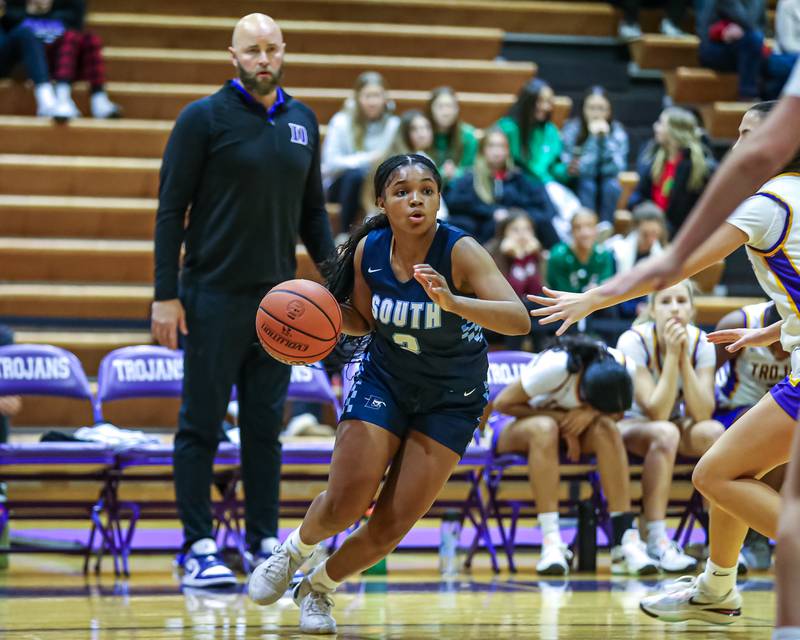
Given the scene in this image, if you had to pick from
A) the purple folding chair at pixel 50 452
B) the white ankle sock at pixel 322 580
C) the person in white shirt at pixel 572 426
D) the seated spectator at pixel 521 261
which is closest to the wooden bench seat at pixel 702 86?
the seated spectator at pixel 521 261

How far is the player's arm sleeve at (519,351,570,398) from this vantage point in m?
6.70

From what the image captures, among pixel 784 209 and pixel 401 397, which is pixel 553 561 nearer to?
pixel 401 397

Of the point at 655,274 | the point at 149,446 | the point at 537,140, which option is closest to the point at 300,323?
the point at 655,274

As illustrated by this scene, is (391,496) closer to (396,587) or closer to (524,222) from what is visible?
(396,587)

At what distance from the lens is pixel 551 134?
10188 mm

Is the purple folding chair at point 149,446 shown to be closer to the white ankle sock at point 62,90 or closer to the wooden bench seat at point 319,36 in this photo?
the white ankle sock at point 62,90

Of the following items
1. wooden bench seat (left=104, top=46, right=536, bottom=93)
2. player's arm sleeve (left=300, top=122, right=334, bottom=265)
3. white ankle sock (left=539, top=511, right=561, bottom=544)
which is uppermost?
wooden bench seat (left=104, top=46, right=536, bottom=93)

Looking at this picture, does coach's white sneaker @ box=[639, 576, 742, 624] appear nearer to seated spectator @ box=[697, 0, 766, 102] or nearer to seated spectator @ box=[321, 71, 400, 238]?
seated spectator @ box=[321, 71, 400, 238]

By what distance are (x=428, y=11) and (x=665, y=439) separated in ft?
22.2

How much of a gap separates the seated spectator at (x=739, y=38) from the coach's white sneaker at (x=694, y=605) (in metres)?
7.73

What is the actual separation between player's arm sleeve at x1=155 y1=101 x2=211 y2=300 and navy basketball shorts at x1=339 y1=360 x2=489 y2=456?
163 centimetres

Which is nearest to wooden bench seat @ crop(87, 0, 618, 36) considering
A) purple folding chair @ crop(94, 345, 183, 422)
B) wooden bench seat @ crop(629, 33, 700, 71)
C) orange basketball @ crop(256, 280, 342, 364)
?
wooden bench seat @ crop(629, 33, 700, 71)

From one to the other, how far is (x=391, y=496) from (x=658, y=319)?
3.03 metres

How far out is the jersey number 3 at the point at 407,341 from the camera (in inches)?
171
